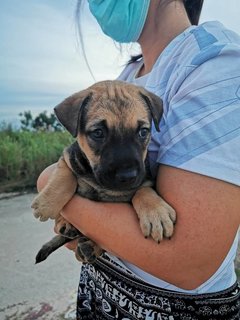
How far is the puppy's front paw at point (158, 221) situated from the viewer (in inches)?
53.2

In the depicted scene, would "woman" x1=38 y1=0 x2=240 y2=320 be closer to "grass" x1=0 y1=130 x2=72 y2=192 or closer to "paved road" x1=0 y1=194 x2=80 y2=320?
"paved road" x1=0 y1=194 x2=80 y2=320

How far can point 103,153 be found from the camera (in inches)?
67.6

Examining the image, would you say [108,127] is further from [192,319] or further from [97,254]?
[192,319]

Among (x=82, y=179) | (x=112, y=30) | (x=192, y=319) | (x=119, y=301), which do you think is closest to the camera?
(x=192, y=319)

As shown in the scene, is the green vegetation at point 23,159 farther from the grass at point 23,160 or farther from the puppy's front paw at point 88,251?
the puppy's front paw at point 88,251

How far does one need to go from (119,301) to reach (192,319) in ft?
0.98

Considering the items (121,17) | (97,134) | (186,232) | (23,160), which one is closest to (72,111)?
(97,134)

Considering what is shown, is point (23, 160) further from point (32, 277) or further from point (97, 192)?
point (97, 192)

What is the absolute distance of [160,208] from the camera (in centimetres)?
141

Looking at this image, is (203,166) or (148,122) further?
(148,122)

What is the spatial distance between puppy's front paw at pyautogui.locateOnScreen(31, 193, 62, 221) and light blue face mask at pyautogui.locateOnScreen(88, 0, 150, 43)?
0.84 meters

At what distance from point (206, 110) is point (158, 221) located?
0.38 metres

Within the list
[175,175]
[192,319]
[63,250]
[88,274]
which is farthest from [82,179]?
[63,250]

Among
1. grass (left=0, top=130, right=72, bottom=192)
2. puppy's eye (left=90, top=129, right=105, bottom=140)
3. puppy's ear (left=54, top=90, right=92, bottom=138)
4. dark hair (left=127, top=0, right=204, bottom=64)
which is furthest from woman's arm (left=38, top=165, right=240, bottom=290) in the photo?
grass (left=0, top=130, right=72, bottom=192)
